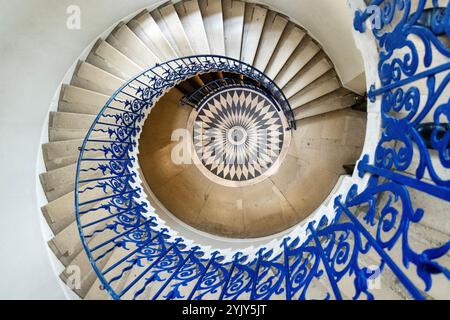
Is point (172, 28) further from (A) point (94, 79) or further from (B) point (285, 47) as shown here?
(B) point (285, 47)

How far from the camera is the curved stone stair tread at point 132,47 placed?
5480 millimetres

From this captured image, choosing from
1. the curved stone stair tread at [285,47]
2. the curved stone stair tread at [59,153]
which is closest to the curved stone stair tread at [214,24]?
the curved stone stair tread at [285,47]

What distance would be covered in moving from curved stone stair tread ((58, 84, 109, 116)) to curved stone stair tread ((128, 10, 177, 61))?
145cm

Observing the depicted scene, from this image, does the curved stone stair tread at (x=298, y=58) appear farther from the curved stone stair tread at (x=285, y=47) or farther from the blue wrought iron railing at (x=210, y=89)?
the blue wrought iron railing at (x=210, y=89)

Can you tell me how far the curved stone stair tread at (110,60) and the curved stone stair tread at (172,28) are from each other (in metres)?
0.96

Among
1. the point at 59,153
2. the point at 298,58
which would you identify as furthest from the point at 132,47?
the point at 298,58

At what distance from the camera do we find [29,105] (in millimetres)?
4492

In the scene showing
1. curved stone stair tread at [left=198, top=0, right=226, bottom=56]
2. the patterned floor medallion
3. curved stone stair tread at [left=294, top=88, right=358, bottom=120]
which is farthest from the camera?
the patterned floor medallion

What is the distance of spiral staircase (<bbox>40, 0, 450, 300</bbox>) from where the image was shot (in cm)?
217

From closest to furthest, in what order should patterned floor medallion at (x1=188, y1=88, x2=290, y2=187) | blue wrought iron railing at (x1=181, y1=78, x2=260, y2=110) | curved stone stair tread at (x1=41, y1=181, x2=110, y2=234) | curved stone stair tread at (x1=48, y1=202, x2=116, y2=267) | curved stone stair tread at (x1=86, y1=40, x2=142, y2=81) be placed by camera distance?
curved stone stair tread at (x1=48, y1=202, x2=116, y2=267) < curved stone stair tread at (x1=41, y1=181, x2=110, y2=234) < curved stone stair tread at (x1=86, y1=40, x2=142, y2=81) < patterned floor medallion at (x1=188, y1=88, x2=290, y2=187) < blue wrought iron railing at (x1=181, y1=78, x2=260, y2=110)

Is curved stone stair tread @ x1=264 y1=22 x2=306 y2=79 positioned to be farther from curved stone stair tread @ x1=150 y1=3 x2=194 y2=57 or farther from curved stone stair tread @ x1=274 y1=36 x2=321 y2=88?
curved stone stair tread @ x1=150 y1=3 x2=194 y2=57

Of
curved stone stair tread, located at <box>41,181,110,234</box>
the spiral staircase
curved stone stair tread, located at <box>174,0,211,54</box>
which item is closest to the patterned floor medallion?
the spiral staircase

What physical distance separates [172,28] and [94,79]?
193 centimetres
